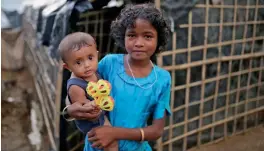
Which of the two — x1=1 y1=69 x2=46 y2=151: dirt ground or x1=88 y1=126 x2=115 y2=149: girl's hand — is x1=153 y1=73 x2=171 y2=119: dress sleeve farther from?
x1=1 y1=69 x2=46 y2=151: dirt ground

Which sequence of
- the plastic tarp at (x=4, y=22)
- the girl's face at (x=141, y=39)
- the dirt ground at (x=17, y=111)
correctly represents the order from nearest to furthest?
the girl's face at (x=141, y=39) < the dirt ground at (x=17, y=111) < the plastic tarp at (x=4, y=22)

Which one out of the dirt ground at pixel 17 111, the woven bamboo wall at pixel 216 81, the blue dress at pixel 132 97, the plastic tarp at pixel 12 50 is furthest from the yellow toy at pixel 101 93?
the plastic tarp at pixel 12 50

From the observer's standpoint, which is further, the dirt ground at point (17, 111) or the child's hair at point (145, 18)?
the dirt ground at point (17, 111)

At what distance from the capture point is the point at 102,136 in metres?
1.21

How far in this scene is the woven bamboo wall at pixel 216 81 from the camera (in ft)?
11.7

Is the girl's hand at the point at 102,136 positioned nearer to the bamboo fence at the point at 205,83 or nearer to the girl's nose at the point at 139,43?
the girl's nose at the point at 139,43

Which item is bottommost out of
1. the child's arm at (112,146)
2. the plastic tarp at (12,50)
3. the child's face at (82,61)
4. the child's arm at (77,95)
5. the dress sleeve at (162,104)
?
the plastic tarp at (12,50)

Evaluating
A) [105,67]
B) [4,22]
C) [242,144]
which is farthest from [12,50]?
[105,67]

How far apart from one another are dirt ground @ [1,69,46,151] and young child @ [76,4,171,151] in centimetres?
346

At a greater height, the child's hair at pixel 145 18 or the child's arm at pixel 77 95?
the child's hair at pixel 145 18

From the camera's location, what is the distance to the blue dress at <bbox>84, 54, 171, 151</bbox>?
1297 mm

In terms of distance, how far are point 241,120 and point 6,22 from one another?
19.9 ft

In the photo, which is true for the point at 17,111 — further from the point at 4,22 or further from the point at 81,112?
the point at 81,112

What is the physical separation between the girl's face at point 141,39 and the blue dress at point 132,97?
0.09 m
